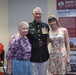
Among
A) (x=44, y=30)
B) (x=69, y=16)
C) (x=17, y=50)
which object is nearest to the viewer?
(x=17, y=50)

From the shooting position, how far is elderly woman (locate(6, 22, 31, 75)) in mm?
2723

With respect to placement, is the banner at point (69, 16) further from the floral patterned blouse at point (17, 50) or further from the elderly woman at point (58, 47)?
the floral patterned blouse at point (17, 50)

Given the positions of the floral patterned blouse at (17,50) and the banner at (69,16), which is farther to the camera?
the banner at (69,16)

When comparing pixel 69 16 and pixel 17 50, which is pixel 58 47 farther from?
pixel 69 16

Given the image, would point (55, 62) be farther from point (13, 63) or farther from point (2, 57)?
point (2, 57)

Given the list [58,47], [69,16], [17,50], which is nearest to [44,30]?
[58,47]

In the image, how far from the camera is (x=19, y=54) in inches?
108

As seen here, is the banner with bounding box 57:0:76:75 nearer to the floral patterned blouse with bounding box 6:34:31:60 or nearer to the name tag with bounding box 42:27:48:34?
the name tag with bounding box 42:27:48:34

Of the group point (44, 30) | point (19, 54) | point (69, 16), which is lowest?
point (19, 54)

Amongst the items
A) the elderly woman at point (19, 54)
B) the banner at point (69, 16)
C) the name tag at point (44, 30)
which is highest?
the banner at point (69, 16)

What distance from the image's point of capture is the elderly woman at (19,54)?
2723 mm

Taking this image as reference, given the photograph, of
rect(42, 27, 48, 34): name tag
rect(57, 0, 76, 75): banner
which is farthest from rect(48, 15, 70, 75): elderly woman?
rect(57, 0, 76, 75): banner

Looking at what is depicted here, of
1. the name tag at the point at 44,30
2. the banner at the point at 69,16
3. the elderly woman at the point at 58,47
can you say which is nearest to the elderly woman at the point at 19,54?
the name tag at the point at 44,30

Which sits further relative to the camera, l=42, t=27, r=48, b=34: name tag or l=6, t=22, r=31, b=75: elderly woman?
l=42, t=27, r=48, b=34: name tag
